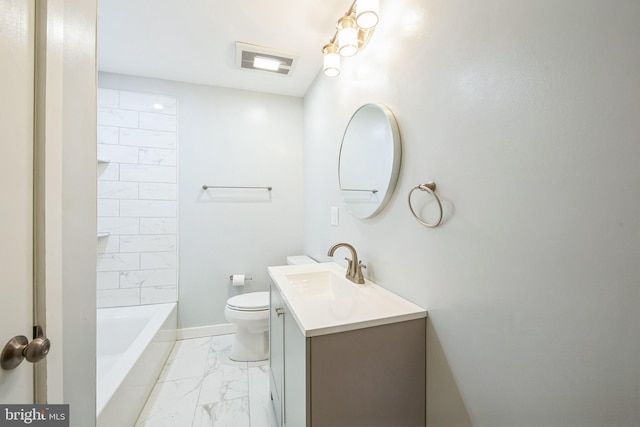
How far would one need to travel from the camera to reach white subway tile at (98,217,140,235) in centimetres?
214

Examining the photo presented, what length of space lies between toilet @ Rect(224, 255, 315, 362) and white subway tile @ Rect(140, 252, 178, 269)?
74 centimetres

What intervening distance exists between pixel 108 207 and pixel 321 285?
200cm

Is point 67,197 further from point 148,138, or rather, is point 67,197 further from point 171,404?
point 148,138

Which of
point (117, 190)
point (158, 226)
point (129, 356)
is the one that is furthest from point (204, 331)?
point (117, 190)

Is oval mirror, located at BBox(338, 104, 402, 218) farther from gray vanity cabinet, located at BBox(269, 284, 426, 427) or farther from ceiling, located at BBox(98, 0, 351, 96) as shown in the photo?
ceiling, located at BBox(98, 0, 351, 96)

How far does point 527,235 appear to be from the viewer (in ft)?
2.01

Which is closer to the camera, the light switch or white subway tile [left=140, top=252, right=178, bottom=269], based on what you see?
the light switch

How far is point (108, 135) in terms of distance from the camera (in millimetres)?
2127

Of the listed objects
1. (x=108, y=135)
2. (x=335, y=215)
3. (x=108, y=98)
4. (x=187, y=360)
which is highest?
(x=108, y=98)

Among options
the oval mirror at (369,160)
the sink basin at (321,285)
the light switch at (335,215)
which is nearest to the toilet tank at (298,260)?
the light switch at (335,215)

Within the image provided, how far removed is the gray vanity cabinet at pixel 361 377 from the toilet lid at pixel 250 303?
1.04 meters

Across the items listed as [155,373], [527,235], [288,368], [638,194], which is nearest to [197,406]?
[155,373]

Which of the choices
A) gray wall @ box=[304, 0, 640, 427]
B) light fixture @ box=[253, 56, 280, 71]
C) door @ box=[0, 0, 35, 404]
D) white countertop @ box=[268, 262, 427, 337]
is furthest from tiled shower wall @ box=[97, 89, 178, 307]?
gray wall @ box=[304, 0, 640, 427]

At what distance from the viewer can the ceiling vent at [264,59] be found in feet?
5.96
